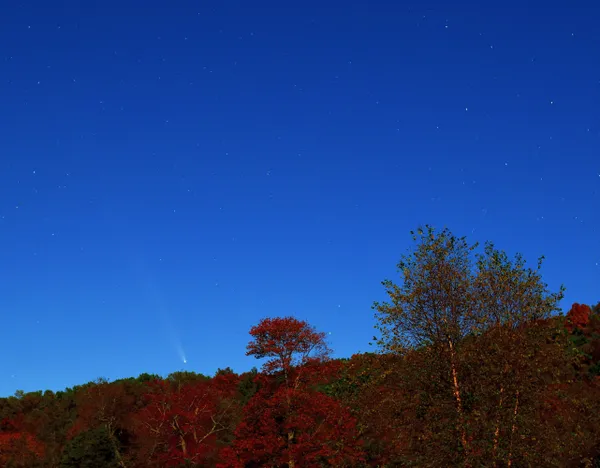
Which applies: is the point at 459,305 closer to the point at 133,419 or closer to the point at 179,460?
the point at 179,460

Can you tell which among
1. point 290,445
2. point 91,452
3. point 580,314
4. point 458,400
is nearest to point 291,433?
point 290,445

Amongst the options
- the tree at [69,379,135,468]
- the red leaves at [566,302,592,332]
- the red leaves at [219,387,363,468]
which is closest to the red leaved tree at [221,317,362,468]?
the red leaves at [219,387,363,468]

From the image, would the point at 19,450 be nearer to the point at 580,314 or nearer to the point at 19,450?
the point at 19,450

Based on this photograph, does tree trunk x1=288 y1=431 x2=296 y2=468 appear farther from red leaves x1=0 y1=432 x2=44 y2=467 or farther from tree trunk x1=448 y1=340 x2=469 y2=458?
red leaves x1=0 y1=432 x2=44 y2=467

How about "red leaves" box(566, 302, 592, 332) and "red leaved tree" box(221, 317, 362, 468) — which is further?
"red leaves" box(566, 302, 592, 332)

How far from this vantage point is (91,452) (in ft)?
205

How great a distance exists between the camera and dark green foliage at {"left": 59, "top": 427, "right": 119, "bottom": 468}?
2441 inches

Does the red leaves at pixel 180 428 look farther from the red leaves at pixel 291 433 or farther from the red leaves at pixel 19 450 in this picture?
the red leaves at pixel 19 450

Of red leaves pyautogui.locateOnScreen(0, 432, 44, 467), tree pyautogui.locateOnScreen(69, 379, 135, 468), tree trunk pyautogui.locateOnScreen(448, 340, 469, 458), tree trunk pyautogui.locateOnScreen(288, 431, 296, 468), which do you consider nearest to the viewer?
tree trunk pyautogui.locateOnScreen(448, 340, 469, 458)

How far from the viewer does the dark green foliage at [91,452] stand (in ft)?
203

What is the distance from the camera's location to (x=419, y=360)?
29266 millimetres

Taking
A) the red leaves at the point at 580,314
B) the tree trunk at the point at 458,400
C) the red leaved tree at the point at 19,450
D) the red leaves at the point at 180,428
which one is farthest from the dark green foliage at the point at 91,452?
the red leaves at the point at 580,314

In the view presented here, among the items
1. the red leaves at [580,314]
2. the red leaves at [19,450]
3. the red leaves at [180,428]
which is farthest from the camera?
the red leaves at [580,314]

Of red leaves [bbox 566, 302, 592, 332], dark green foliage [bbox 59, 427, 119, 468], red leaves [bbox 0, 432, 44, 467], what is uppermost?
red leaves [bbox 566, 302, 592, 332]
